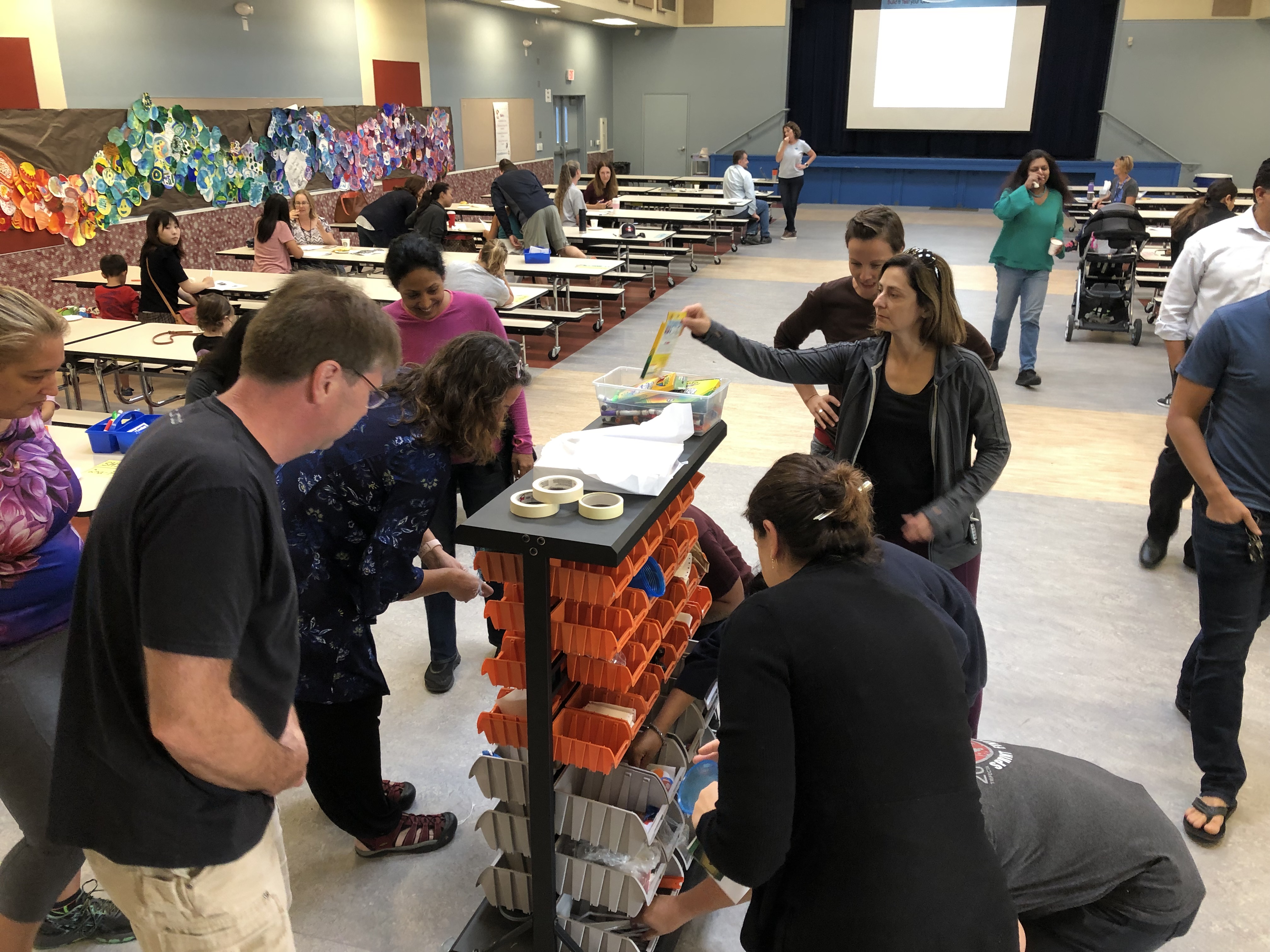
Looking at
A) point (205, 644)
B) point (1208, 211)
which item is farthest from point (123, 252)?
point (1208, 211)

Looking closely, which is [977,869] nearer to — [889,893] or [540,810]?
[889,893]

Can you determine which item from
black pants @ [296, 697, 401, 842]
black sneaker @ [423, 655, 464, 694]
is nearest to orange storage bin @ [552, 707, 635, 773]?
black pants @ [296, 697, 401, 842]

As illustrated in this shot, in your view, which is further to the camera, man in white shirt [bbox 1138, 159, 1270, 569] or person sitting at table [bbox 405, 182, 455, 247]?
person sitting at table [bbox 405, 182, 455, 247]

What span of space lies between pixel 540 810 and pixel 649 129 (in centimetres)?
1974

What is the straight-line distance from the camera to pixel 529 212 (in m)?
8.37

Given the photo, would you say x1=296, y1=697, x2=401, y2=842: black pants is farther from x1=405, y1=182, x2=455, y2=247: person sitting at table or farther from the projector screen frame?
the projector screen frame

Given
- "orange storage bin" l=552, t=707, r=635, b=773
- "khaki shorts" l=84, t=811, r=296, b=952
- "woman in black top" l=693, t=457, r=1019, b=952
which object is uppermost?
"woman in black top" l=693, t=457, r=1019, b=952

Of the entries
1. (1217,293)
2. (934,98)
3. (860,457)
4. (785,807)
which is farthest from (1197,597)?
(934,98)

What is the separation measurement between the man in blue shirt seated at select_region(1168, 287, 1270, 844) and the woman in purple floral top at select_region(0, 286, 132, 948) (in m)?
2.74

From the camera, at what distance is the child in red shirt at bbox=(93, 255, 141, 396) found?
6.55m

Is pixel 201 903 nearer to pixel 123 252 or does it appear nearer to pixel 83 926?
pixel 83 926

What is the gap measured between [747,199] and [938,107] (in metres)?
8.03

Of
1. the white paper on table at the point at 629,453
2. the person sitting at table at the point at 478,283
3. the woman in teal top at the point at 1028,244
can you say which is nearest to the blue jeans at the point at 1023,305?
the woman in teal top at the point at 1028,244

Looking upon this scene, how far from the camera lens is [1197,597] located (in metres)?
3.91
